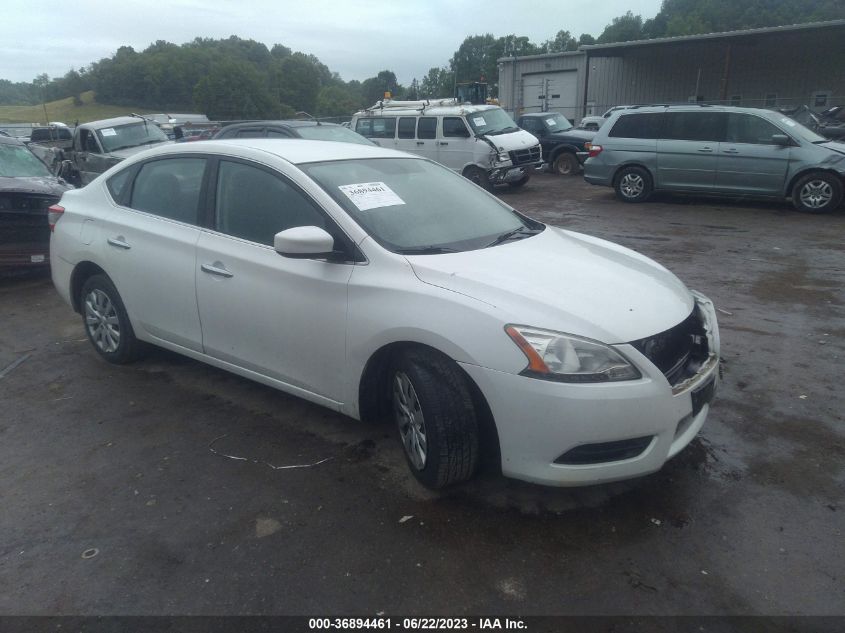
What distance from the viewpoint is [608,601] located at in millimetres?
2570

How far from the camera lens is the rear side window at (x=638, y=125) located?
12445mm

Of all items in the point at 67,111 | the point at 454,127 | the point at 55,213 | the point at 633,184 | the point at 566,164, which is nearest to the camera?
the point at 55,213

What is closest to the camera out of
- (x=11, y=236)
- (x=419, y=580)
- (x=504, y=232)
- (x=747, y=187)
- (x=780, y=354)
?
(x=419, y=580)

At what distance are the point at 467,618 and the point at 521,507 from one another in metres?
0.77

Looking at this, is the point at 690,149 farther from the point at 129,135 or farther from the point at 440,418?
the point at 129,135

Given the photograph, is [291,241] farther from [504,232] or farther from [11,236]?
[11,236]

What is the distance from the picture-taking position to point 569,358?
111 inches

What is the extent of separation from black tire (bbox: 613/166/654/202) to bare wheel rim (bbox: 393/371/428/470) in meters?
10.9

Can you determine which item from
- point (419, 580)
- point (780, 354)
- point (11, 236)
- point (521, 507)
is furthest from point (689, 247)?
point (11, 236)

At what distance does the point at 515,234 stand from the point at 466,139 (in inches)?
441

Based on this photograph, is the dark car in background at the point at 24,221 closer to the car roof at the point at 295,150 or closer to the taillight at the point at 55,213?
the taillight at the point at 55,213

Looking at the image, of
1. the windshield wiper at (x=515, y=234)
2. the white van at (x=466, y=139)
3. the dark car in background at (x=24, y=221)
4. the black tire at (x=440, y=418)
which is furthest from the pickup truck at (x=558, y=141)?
the black tire at (x=440, y=418)

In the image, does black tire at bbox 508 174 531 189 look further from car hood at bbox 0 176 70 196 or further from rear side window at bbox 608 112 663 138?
car hood at bbox 0 176 70 196

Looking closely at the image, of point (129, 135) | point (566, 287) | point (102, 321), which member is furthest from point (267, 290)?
point (129, 135)
